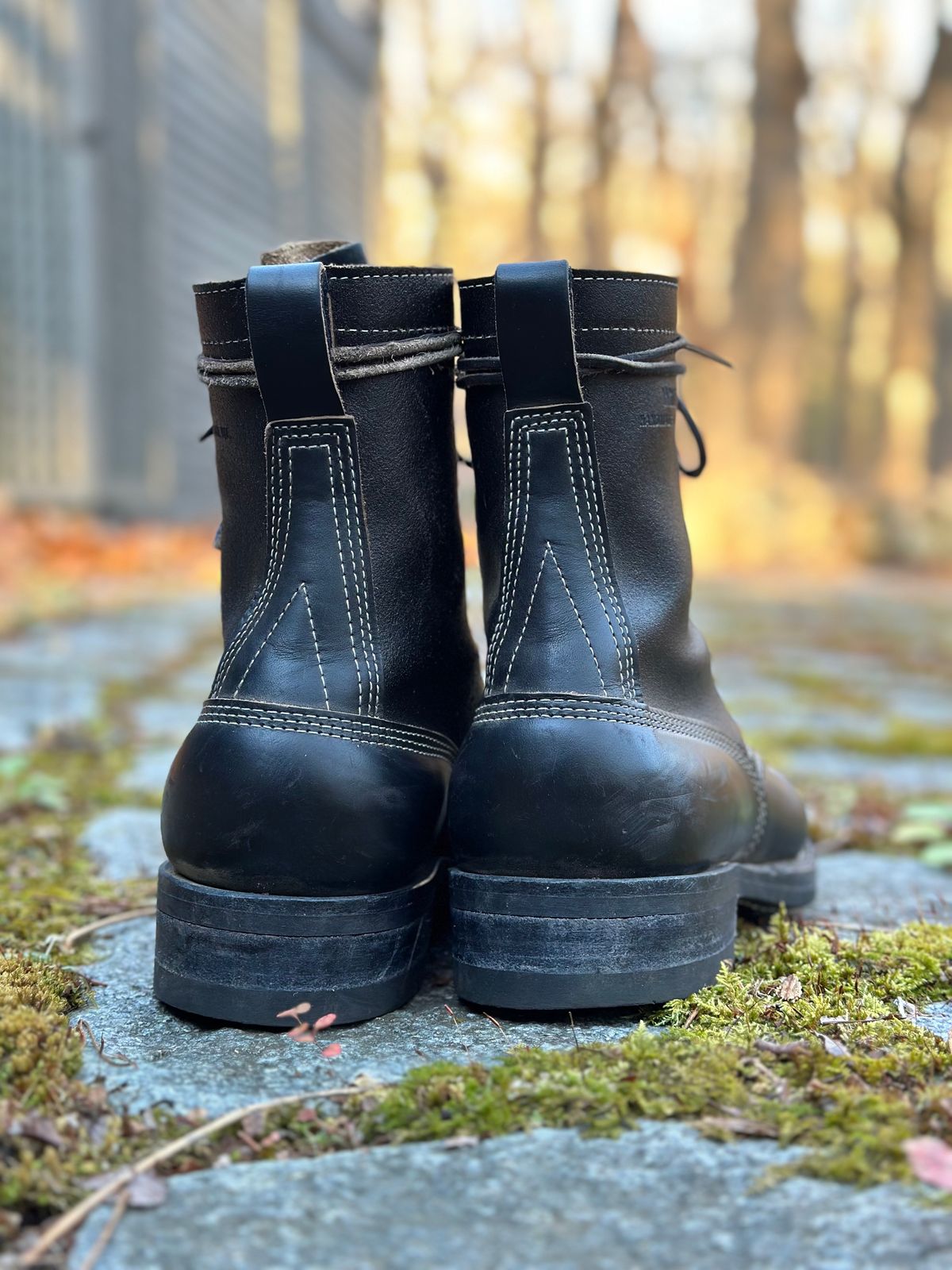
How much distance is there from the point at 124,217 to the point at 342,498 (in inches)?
319

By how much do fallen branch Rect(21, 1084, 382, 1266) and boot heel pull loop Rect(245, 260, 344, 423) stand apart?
0.61 metres

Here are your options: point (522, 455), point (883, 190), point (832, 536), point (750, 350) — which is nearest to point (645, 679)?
point (522, 455)

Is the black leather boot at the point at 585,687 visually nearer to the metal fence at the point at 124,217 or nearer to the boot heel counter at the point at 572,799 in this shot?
the boot heel counter at the point at 572,799

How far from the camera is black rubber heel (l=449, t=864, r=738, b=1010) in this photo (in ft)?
3.67

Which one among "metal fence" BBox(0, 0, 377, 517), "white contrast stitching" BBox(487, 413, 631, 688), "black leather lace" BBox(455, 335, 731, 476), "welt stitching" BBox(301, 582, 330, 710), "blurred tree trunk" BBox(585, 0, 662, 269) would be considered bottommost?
"welt stitching" BBox(301, 582, 330, 710)

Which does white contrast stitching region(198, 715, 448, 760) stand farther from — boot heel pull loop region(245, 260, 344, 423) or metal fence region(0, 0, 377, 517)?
metal fence region(0, 0, 377, 517)

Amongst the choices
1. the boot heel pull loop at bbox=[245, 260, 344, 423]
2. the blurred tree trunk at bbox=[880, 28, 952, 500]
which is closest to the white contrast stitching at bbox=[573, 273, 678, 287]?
the boot heel pull loop at bbox=[245, 260, 344, 423]

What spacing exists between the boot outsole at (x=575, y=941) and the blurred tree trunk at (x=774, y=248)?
11582 millimetres

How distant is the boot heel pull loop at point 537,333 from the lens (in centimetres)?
119

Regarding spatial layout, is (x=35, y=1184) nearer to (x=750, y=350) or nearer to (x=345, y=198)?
(x=750, y=350)

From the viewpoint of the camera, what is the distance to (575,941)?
1.12 m

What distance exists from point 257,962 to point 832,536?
10.2 meters

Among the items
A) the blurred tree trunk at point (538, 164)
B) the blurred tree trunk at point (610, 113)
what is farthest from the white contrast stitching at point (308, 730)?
the blurred tree trunk at point (538, 164)

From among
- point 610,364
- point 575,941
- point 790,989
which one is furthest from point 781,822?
point 610,364
